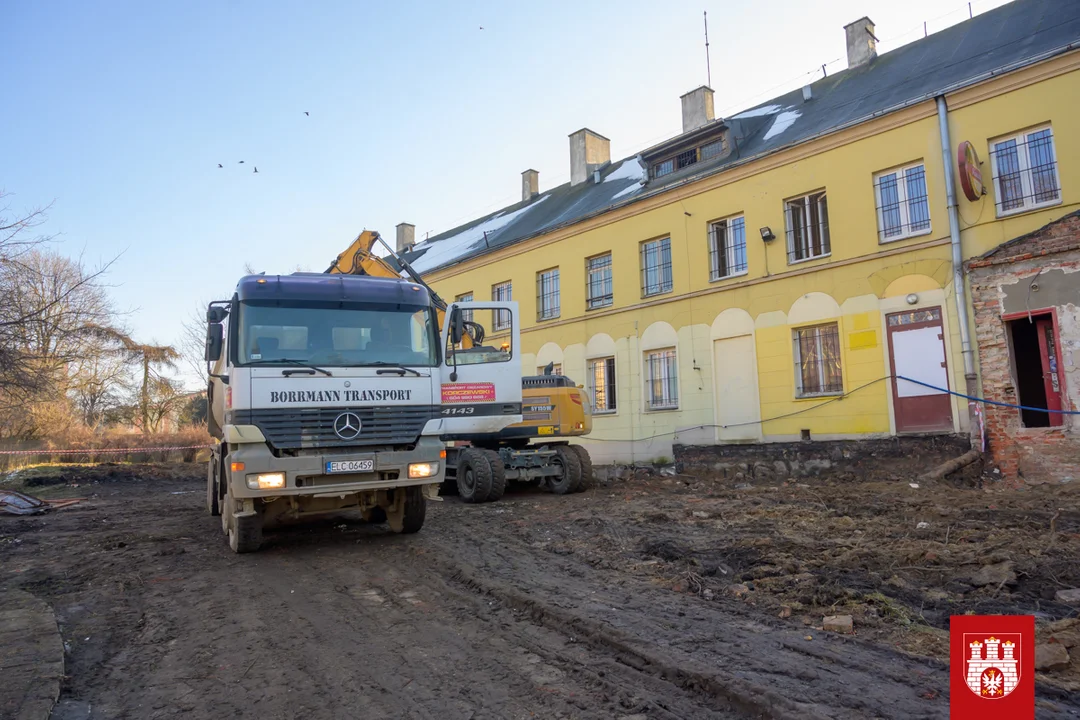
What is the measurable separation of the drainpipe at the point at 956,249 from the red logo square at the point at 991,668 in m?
13.2

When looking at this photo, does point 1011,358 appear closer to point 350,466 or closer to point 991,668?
point 350,466

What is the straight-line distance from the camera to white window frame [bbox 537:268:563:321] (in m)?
22.2

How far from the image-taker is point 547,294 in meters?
22.6

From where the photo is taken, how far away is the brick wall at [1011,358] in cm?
1143

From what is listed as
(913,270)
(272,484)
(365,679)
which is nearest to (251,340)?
(272,484)

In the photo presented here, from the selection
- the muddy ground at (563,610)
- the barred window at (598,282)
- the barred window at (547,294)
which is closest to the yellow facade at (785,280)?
the barred window at (598,282)

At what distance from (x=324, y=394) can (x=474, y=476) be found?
18.1 feet

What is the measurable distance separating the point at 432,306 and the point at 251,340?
7.18ft

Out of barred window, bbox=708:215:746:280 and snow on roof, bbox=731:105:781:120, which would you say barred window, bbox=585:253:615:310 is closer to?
barred window, bbox=708:215:746:280

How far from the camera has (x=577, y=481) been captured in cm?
1370

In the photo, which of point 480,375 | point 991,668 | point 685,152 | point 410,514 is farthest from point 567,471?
point 991,668

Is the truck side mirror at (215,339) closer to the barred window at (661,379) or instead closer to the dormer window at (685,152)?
the barred window at (661,379)

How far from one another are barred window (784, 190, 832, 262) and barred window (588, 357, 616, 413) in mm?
6327

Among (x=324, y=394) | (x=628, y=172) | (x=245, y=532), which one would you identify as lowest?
(x=245, y=532)
